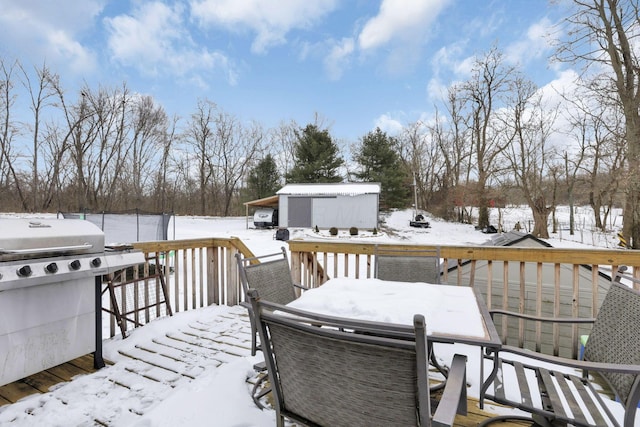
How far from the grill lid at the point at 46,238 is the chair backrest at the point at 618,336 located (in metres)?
3.13

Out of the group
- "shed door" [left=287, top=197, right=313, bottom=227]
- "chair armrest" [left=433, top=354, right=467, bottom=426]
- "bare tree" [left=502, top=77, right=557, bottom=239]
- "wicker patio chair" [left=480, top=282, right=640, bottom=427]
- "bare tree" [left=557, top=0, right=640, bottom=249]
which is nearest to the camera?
"chair armrest" [left=433, top=354, right=467, bottom=426]

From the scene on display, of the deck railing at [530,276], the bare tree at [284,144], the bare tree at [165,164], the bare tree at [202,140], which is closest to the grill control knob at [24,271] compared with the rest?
the deck railing at [530,276]

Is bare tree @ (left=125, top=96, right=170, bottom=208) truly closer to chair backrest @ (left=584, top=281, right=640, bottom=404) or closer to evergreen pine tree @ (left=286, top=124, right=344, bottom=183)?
evergreen pine tree @ (left=286, top=124, right=344, bottom=183)

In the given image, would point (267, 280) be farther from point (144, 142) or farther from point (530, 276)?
point (144, 142)

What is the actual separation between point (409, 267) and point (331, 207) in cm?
1614

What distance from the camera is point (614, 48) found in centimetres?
944

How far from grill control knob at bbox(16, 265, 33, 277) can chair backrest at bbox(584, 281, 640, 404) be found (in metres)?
3.06

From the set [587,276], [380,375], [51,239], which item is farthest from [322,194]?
[380,375]

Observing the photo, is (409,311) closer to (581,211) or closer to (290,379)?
(290,379)

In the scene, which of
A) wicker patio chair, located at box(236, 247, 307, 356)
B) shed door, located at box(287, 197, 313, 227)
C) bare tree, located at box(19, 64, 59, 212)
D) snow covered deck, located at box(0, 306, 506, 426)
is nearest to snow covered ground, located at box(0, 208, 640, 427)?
snow covered deck, located at box(0, 306, 506, 426)

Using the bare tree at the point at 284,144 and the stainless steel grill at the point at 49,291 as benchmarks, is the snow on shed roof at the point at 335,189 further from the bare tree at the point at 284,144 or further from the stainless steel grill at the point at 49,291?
the stainless steel grill at the point at 49,291

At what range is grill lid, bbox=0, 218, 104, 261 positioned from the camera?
1940 millimetres

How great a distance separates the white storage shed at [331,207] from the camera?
60.6ft

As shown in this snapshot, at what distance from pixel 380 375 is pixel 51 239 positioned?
2343 mm
